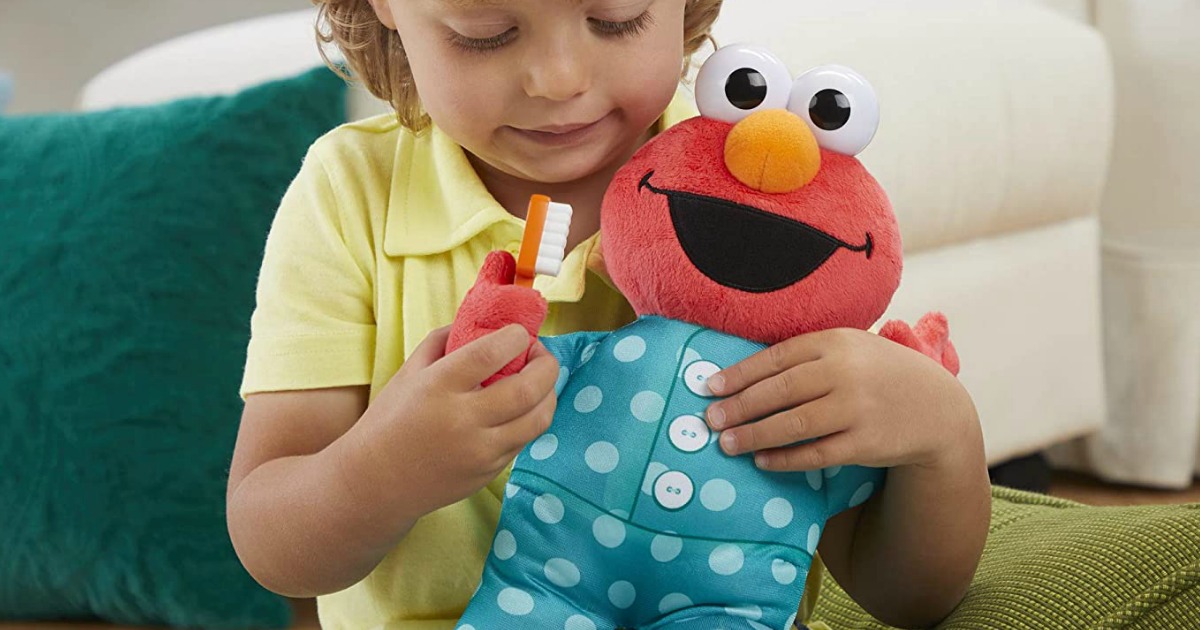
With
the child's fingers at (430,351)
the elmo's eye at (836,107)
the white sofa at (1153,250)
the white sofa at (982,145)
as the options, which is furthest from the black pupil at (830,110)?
the white sofa at (1153,250)

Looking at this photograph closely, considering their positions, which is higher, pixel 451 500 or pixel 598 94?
pixel 598 94

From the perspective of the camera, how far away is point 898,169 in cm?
134

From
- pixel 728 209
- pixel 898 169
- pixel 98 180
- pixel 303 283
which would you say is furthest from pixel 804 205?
pixel 98 180

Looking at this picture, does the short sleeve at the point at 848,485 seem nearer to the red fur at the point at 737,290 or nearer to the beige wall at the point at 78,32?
the red fur at the point at 737,290

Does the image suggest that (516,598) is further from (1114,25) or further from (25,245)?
(1114,25)

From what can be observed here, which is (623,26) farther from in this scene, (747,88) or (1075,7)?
(1075,7)

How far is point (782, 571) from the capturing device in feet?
2.07

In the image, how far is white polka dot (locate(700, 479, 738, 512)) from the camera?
2.03ft

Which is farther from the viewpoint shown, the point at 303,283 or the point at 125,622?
the point at 125,622

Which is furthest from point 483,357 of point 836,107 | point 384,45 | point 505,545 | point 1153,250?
point 1153,250

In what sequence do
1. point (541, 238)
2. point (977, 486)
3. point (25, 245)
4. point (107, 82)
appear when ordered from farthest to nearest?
point (107, 82), point (25, 245), point (977, 486), point (541, 238)

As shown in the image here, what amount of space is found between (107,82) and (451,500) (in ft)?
3.91

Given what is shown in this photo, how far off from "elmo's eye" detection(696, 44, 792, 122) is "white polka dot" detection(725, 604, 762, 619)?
0.23 metres

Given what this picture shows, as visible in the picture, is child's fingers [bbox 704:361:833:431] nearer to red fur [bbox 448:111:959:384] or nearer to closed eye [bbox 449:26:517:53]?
red fur [bbox 448:111:959:384]
